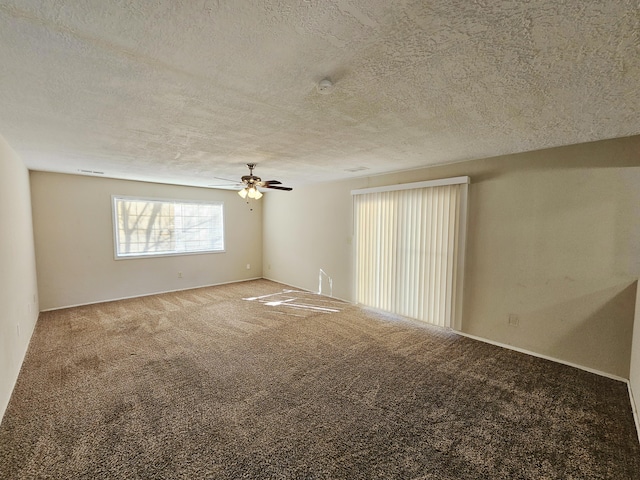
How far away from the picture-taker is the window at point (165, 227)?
536cm

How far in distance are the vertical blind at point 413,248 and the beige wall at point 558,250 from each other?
7.0 inches

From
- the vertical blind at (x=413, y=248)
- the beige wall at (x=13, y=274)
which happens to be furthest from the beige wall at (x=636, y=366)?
the beige wall at (x=13, y=274)

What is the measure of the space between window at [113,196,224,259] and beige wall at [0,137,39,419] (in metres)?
1.55

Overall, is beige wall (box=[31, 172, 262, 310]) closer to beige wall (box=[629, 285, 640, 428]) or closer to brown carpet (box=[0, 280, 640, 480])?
brown carpet (box=[0, 280, 640, 480])

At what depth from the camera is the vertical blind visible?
3738 mm

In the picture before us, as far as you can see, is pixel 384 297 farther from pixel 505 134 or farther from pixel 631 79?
pixel 631 79

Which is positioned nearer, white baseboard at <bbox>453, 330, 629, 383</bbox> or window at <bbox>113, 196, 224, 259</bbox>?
white baseboard at <bbox>453, 330, 629, 383</bbox>

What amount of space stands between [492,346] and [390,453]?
2.28m

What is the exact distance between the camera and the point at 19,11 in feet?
3.52

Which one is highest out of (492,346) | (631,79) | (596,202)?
(631,79)

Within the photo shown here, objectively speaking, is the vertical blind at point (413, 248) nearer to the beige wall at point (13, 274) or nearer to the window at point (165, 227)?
the window at point (165, 227)

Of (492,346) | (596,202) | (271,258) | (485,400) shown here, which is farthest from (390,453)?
(271,258)

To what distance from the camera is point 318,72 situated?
154 centimetres

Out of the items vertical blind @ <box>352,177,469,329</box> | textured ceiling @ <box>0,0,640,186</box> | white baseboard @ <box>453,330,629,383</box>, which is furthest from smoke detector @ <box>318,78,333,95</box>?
white baseboard @ <box>453,330,629,383</box>
